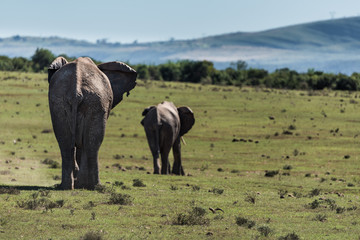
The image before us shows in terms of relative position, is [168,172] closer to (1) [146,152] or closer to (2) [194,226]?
(1) [146,152]

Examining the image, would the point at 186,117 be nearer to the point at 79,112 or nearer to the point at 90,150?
the point at 90,150

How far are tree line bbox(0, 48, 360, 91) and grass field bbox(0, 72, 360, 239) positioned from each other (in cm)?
2908

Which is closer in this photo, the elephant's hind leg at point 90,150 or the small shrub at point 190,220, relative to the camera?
the small shrub at point 190,220

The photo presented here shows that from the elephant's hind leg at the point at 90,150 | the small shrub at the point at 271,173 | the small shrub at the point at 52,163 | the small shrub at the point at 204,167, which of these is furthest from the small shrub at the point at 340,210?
the small shrub at the point at 204,167

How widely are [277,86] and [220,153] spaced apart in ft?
214

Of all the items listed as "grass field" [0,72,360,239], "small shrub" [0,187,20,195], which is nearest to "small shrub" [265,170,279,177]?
"grass field" [0,72,360,239]

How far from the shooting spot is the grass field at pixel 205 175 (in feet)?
45.2

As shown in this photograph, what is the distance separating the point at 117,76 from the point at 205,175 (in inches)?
398

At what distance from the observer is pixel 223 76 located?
388ft

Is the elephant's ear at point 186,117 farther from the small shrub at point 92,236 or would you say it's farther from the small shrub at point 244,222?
the small shrub at point 92,236

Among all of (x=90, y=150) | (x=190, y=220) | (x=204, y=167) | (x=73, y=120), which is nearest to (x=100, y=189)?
(x=90, y=150)

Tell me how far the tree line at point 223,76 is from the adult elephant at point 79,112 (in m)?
77.2

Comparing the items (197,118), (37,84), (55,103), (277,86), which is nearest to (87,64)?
(55,103)

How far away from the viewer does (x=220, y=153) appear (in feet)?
129
